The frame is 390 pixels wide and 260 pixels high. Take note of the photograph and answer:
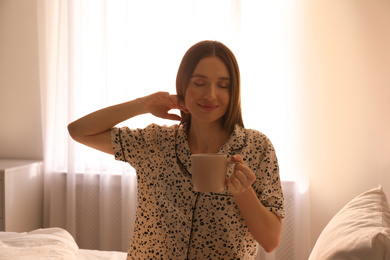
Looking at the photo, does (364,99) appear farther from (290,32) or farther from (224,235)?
(224,235)

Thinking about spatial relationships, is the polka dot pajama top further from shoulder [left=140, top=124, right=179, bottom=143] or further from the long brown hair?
the long brown hair

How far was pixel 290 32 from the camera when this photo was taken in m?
2.94

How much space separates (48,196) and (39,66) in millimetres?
936

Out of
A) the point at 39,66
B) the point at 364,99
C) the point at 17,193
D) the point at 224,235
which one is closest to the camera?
the point at 224,235

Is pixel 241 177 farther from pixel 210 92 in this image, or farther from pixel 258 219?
pixel 210 92

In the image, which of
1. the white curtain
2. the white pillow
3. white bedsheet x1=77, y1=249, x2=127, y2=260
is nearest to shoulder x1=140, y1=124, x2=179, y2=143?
the white pillow

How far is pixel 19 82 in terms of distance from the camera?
344 centimetres

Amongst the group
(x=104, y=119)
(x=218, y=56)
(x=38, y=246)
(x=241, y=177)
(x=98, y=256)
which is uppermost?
(x=218, y=56)

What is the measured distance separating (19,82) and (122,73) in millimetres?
850

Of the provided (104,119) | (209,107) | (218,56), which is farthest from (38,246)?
(218,56)

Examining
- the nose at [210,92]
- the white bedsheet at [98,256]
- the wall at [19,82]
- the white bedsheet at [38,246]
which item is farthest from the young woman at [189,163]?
the wall at [19,82]

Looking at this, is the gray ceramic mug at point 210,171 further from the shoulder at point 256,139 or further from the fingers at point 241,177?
the shoulder at point 256,139

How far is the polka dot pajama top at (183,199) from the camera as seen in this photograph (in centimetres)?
134

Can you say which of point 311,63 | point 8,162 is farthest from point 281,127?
point 8,162
